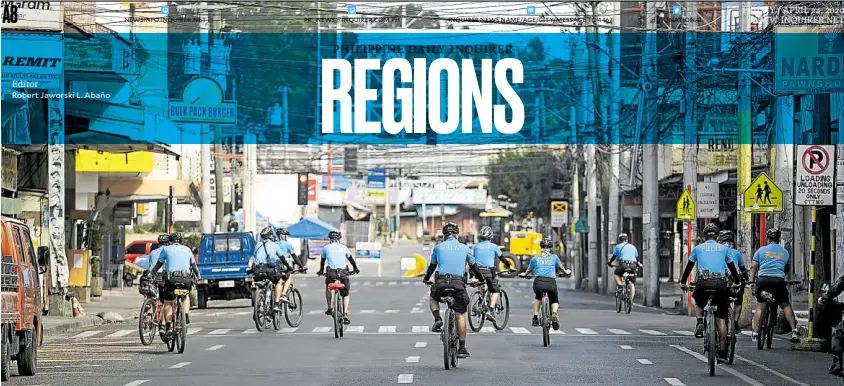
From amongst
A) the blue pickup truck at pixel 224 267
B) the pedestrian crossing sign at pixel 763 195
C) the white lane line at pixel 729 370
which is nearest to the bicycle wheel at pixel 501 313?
the pedestrian crossing sign at pixel 763 195

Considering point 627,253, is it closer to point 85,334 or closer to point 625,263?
point 625,263

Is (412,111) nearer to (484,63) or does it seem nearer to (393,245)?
(484,63)

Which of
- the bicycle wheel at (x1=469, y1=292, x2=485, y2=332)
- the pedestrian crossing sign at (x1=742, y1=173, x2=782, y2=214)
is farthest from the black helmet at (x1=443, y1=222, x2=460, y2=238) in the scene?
the pedestrian crossing sign at (x1=742, y1=173, x2=782, y2=214)

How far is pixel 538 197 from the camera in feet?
305

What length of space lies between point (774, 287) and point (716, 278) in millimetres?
4656

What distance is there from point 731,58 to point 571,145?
25.6m

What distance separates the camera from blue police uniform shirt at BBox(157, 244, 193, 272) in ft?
70.0

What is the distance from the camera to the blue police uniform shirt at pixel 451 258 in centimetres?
1839

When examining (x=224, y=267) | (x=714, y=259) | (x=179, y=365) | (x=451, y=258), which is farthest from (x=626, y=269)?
(x=179, y=365)

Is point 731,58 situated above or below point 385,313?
above

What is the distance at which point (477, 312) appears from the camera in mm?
26141

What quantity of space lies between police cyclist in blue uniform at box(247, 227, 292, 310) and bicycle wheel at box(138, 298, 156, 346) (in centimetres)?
422

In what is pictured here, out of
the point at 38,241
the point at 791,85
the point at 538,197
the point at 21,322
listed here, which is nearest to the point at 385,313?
the point at 38,241

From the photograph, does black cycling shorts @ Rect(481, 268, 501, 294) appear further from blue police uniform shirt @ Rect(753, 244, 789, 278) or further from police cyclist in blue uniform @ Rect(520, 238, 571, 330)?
blue police uniform shirt @ Rect(753, 244, 789, 278)
